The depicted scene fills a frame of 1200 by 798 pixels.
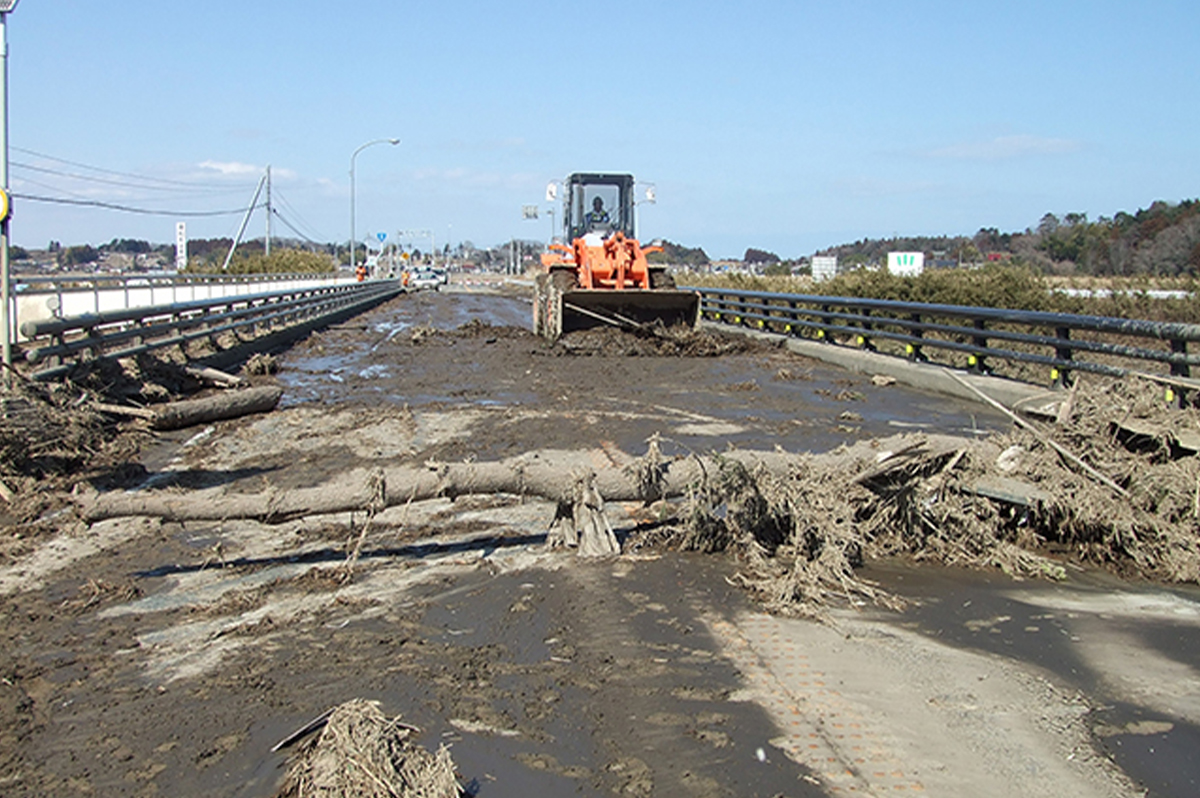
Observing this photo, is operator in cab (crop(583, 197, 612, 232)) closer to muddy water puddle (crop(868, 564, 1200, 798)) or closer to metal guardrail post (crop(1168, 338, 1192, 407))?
metal guardrail post (crop(1168, 338, 1192, 407))

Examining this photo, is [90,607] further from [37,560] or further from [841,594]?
[841,594]

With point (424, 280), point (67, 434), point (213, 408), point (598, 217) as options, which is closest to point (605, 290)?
point (598, 217)

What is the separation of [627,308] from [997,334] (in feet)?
29.9

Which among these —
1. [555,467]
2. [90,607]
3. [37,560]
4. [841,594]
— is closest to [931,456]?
[841,594]

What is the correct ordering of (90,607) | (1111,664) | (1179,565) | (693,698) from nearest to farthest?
(693,698) → (1111,664) → (90,607) → (1179,565)

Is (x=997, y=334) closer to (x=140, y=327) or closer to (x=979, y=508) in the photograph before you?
(x=979, y=508)

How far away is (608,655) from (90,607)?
292cm

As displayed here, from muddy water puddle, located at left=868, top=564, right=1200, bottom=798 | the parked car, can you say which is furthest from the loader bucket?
the parked car

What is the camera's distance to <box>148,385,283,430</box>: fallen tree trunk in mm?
10742

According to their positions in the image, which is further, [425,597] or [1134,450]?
[1134,450]

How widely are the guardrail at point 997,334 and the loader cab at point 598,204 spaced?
3445 mm

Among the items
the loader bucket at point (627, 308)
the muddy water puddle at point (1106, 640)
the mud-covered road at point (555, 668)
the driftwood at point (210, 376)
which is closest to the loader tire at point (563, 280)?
the loader bucket at point (627, 308)

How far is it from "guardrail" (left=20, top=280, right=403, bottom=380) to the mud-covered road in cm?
393

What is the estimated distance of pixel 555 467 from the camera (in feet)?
21.1
